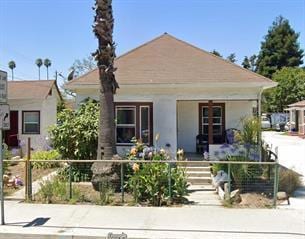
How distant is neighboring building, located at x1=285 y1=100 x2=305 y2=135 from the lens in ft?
135

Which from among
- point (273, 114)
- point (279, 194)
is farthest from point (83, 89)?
point (273, 114)

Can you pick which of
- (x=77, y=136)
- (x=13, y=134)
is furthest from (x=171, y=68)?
(x=13, y=134)

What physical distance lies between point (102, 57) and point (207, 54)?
6980 millimetres

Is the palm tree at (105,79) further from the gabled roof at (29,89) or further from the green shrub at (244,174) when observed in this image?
the gabled roof at (29,89)

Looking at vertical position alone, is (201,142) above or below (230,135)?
below

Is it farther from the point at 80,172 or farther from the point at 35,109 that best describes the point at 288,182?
the point at 35,109

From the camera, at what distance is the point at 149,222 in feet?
29.5

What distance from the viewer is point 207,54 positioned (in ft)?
59.8

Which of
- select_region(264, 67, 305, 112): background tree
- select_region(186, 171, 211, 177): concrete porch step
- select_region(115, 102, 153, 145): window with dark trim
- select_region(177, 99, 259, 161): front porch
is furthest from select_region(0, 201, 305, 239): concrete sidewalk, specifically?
select_region(264, 67, 305, 112): background tree

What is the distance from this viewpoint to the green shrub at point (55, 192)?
11.1m

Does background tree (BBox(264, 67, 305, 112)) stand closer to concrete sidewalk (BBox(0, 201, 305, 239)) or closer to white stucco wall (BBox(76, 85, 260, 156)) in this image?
white stucco wall (BBox(76, 85, 260, 156))

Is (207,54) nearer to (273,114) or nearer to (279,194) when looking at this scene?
(279,194)

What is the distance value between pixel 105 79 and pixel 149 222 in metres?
4.87

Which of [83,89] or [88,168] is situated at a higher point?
[83,89]
